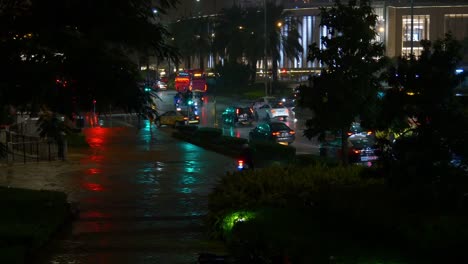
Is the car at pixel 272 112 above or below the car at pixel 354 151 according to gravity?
above

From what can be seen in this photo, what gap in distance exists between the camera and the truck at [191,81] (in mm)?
81619

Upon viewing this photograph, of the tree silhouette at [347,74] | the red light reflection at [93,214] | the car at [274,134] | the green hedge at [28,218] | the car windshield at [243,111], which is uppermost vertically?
the tree silhouette at [347,74]

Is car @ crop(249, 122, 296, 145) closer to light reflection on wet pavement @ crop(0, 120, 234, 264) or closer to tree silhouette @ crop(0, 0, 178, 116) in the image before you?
light reflection on wet pavement @ crop(0, 120, 234, 264)

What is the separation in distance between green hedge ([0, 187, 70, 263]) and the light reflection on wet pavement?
0.39 metres

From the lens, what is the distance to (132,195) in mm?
19156

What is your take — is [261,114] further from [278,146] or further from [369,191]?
[369,191]

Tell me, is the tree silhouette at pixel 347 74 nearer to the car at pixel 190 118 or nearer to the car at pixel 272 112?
the car at pixel 190 118

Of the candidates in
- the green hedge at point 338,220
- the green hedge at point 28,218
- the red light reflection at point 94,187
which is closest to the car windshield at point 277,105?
the red light reflection at point 94,187

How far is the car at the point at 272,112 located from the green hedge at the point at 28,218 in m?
38.0

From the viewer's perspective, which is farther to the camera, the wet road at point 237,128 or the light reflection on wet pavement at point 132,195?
the wet road at point 237,128

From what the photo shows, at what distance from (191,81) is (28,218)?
71375 millimetres

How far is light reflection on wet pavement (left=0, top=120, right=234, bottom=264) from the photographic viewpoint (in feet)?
40.7

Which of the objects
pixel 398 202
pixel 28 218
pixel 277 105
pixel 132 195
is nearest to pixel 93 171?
pixel 132 195

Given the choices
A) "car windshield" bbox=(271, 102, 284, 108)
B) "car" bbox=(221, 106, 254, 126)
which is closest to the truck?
"car windshield" bbox=(271, 102, 284, 108)
